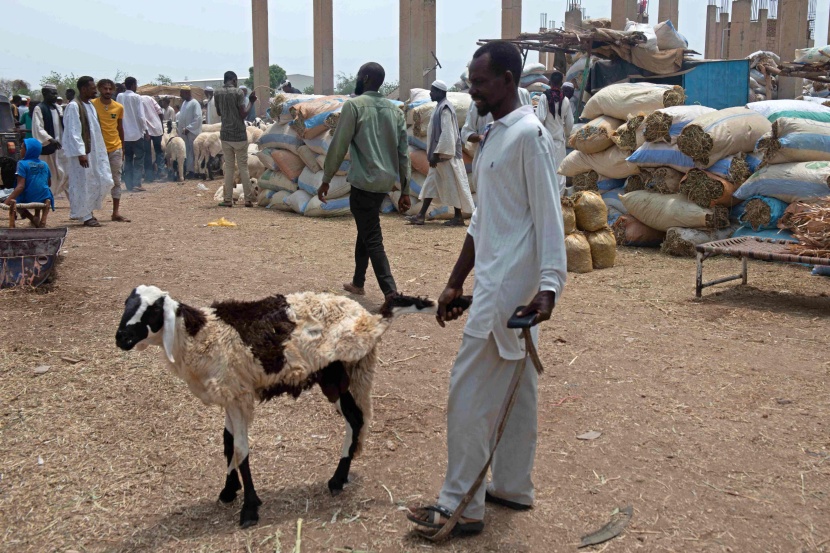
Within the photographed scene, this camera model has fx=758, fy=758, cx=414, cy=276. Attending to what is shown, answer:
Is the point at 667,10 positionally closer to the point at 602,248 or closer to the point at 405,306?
the point at 602,248

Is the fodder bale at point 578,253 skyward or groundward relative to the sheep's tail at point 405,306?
groundward

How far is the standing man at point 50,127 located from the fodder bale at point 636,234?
7267 mm

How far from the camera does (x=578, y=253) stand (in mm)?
7602

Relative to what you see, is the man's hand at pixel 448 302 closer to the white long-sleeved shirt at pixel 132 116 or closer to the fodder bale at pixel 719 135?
the fodder bale at pixel 719 135

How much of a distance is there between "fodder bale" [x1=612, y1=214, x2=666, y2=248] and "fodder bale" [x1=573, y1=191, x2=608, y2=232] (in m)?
1.26

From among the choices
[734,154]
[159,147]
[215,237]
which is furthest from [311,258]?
[159,147]

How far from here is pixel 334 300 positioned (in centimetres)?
312

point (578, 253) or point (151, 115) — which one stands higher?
point (151, 115)

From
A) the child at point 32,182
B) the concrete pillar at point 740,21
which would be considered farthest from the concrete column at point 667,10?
the child at point 32,182

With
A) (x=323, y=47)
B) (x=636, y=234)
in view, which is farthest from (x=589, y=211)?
(x=323, y=47)

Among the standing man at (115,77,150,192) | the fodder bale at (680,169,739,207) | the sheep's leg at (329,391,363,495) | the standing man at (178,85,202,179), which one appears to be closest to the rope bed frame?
the fodder bale at (680,169,739,207)

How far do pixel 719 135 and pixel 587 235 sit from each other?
1.75m

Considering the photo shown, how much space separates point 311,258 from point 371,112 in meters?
2.62

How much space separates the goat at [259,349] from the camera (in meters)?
2.82
